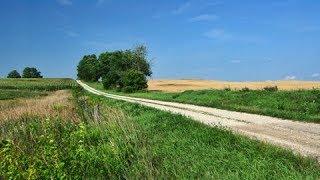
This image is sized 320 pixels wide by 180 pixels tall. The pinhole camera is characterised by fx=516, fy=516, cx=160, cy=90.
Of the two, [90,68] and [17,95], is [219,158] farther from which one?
[90,68]

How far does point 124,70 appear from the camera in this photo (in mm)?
111312

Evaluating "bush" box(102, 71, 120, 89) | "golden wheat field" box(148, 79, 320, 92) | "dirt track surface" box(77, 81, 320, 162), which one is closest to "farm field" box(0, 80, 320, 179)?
"dirt track surface" box(77, 81, 320, 162)

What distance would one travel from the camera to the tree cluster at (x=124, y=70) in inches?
3455

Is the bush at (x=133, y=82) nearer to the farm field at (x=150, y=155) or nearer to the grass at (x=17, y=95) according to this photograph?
the grass at (x=17, y=95)

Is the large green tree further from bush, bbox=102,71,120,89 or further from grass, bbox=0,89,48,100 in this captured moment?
grass, bbox=0,89,48,100

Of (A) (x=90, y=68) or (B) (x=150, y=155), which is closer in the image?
(B) (x=150, y=155)

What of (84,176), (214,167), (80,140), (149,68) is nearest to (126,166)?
(84,176)

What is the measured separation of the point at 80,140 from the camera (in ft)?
56.4

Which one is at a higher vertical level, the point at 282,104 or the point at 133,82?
the point at 133,82

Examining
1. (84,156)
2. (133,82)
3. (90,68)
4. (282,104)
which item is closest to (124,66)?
(133,82)

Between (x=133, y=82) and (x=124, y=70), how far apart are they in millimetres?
24448

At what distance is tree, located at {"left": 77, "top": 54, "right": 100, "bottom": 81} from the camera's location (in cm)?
16595

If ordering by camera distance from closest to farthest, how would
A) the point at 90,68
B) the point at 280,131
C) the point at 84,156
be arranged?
the point at 84,156
the point at 280,131
the point at 90,68

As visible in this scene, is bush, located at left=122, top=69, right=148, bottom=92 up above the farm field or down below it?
above
